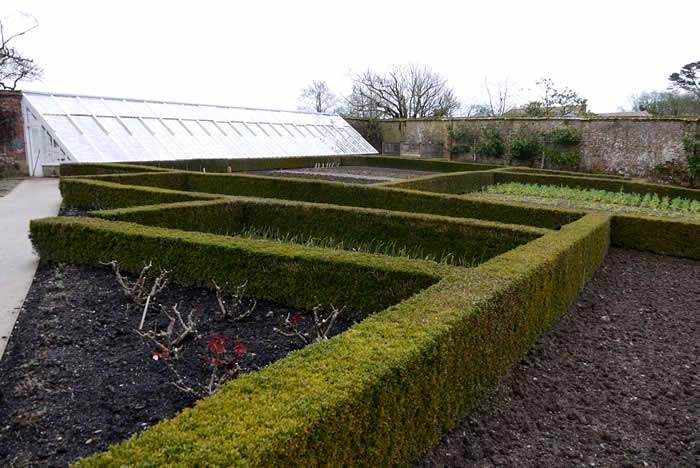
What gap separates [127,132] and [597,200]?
14.8m

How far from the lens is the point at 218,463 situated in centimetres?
173

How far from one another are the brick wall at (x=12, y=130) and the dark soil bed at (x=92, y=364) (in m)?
14.4

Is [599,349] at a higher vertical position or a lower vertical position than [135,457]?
lower

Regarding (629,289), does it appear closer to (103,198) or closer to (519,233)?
(519,233)

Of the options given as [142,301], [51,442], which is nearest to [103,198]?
[142,301]

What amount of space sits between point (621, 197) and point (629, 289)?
7.56 meters

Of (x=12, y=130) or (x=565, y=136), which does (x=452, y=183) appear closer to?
(x=565, y=136)

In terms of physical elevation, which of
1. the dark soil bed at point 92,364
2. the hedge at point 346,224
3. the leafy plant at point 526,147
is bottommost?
the dark soil bed at point 92,364

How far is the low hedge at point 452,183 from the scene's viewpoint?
1243cm

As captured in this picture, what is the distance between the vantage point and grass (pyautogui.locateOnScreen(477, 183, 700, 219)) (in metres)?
11.4

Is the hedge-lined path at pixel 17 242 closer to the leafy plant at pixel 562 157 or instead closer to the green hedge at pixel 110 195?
the green hedge at pixel 110 195

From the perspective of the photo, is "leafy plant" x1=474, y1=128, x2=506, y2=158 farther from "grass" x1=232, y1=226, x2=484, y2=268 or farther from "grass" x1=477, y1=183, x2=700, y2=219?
"grass" x1=232, y1=226, x2=484, y2=268

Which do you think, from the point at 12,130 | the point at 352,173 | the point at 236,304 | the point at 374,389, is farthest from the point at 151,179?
the point at 374,389

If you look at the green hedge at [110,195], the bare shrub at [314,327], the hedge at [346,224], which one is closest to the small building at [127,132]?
the green hedge at [110,195]
